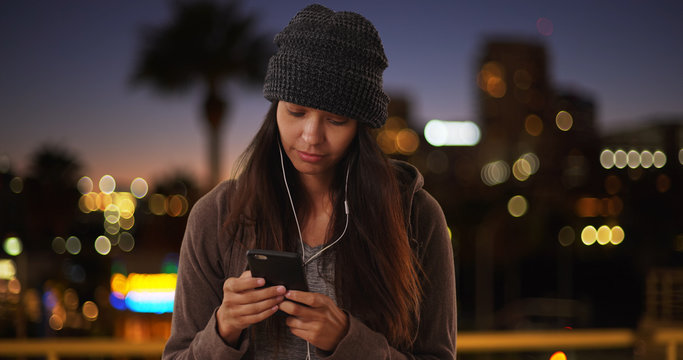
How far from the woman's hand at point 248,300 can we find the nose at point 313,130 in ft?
1.10

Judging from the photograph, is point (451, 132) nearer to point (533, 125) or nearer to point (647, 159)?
point (647, 159)

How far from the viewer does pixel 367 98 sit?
4.34ft

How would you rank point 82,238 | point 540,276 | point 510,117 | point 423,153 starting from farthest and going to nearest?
point 510,117 < point 423,153 < point 540,276 < point 82,238

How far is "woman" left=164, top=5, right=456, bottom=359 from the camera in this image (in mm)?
1284

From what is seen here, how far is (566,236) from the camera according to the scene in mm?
61188

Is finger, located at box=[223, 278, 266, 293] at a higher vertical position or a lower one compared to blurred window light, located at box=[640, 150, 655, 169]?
lower

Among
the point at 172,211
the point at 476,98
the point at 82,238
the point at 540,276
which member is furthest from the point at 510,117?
the point at 172,211

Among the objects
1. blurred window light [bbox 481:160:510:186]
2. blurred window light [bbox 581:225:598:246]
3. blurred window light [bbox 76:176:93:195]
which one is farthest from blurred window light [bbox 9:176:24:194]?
blurred window light [bbox 581:225:598:246]

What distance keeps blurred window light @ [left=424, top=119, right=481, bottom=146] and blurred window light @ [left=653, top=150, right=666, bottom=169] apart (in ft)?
64.2

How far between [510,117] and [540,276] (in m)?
34.8

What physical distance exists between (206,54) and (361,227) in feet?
47.6

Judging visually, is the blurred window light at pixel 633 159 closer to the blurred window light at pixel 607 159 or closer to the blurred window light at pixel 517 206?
the blurred window light at pixel 607 159

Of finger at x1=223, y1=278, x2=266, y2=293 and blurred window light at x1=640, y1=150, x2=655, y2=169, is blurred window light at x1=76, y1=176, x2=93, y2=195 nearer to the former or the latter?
finger at x1=223, y1=278, x2=266, y2=293

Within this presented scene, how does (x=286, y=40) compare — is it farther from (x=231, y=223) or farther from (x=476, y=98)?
(x=476, y=98)
